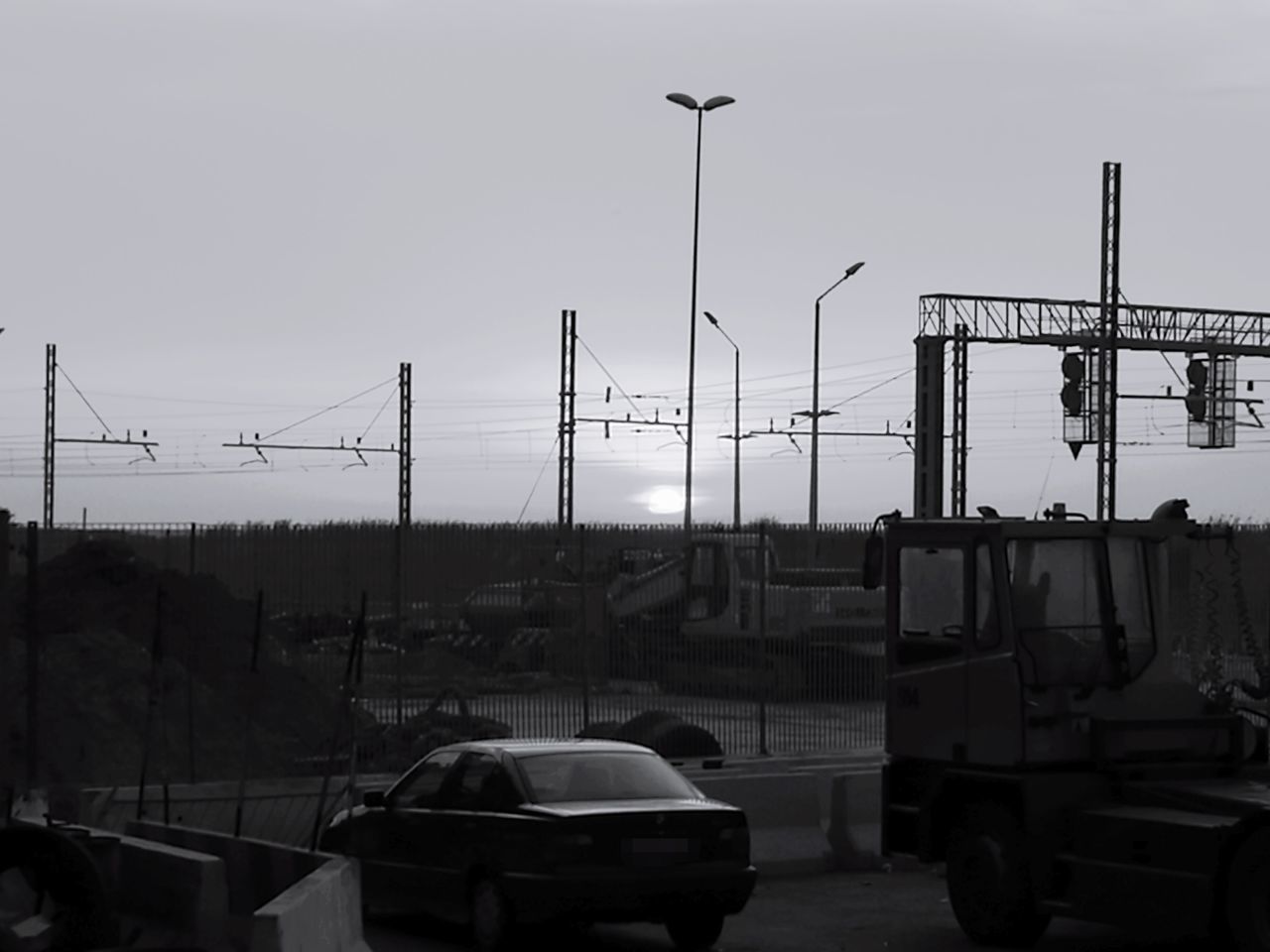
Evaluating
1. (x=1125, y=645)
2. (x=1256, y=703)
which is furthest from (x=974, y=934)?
(x=1256, y=703)

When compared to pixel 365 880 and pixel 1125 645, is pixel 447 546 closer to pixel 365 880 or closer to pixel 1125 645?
pixel 365 880

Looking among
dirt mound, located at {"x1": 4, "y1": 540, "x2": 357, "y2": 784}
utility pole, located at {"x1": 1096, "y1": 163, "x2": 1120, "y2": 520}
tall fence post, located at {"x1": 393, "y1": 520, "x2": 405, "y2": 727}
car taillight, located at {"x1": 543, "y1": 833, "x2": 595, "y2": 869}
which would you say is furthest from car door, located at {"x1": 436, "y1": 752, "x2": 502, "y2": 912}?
utility pole, located at {"x1": 1096, "y1": 163, "x2": 1120, "y2": 520}

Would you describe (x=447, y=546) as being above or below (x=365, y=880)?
above

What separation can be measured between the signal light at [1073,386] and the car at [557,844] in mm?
32390

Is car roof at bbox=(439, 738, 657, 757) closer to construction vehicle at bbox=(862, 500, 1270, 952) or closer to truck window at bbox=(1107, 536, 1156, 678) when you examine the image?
construction vehicle at bbox=(862, 500, 1270, 952)

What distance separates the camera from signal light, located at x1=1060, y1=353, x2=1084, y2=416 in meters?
45.0

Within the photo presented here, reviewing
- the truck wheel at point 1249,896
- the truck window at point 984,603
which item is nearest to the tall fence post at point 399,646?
the truck window at point 984,603

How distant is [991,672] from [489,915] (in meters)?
3.65

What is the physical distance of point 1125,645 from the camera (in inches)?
543

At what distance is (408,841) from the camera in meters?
14.3

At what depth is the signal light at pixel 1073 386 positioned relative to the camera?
45009 millimetres

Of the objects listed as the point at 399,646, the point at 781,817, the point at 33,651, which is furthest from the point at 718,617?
the point at 33,651

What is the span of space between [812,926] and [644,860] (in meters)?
2.22

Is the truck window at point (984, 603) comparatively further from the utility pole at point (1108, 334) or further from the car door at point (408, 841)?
the utility pole at point (1108, 334)
